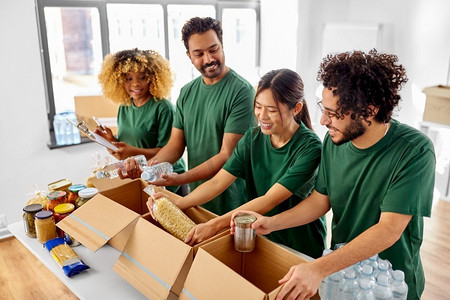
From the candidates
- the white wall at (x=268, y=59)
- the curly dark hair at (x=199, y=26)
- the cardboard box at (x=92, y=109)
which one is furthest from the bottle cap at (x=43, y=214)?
the cardboard box at (x=92, y=109)

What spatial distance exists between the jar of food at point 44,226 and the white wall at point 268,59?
187 centimetres

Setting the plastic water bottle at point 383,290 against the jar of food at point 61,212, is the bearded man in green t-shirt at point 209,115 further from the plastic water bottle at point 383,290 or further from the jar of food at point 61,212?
the plastic water bottle at point 383,290

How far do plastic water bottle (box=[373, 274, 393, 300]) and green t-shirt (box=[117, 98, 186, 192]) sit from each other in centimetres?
136

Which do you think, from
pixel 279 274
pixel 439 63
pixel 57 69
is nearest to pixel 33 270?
pixel 57 69

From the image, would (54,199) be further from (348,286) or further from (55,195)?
(348,286)

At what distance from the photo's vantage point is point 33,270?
9.34 feet

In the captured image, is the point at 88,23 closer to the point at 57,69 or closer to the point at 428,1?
the point at 57,69

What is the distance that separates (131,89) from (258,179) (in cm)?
99

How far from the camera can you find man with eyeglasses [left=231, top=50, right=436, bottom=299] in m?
1.16

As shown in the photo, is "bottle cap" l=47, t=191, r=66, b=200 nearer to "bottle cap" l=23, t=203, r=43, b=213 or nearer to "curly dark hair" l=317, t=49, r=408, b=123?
"bottle cap" l=23, t=203, r=43, b=213

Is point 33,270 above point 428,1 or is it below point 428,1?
below

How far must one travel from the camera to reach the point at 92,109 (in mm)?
3652

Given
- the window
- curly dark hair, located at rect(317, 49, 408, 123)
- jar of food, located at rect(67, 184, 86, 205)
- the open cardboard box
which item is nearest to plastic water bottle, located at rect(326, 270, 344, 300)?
the open cardboard box

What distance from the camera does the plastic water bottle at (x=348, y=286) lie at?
115 centimetres
